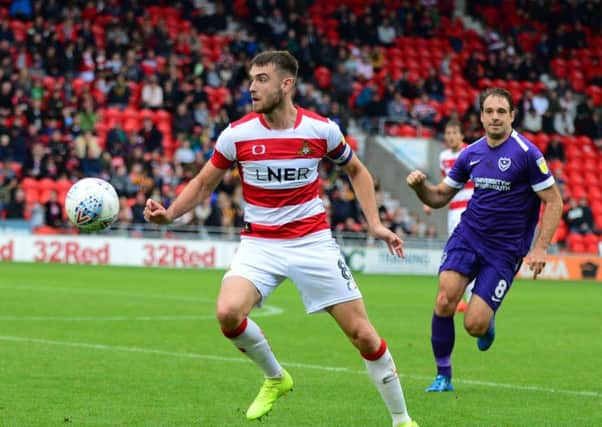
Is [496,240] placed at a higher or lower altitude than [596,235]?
higher

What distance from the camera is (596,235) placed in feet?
105

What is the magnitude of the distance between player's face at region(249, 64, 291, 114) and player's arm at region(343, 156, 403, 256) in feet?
2.16

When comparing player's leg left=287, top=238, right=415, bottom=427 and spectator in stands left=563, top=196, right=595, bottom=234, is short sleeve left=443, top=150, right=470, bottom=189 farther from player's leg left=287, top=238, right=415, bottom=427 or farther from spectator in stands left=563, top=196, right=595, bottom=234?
spectator in stands left=563, top=196, right=595, bottom=234

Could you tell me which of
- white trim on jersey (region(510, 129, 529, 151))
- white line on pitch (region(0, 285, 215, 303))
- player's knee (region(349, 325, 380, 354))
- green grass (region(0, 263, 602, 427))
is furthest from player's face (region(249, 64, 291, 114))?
white line on pitch (region(0, 285, 215, 303))

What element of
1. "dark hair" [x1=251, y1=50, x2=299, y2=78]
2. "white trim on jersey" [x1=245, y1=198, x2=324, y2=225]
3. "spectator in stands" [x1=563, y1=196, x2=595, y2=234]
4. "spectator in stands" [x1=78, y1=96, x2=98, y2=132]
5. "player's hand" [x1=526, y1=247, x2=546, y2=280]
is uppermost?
"dark hair" [x1=251, y1=50, x2=299, y2=78]

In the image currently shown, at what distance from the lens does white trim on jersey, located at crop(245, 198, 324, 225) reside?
798 cm

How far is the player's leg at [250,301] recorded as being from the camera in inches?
305

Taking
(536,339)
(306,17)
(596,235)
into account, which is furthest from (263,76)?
(306,17)

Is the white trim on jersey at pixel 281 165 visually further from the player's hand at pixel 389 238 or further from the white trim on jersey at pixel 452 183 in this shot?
the white trim on jersey at pixel 452 183

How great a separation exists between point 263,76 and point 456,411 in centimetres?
282

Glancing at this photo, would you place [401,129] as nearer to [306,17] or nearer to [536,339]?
[306,17]

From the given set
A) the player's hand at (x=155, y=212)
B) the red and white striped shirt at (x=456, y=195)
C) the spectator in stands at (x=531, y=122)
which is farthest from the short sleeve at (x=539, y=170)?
the spectator in stands at (x=531, y=122)

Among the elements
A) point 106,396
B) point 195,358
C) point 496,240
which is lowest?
point 195,358

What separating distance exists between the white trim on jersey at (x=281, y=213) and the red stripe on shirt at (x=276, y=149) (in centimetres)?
32
